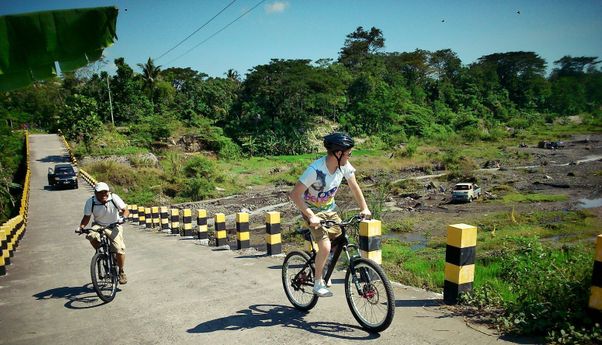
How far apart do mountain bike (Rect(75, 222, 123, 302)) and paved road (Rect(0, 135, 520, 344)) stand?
0.16 m

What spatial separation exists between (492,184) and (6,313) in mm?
34864

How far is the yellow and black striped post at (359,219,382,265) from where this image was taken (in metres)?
5.29

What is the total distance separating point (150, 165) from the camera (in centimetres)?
3628

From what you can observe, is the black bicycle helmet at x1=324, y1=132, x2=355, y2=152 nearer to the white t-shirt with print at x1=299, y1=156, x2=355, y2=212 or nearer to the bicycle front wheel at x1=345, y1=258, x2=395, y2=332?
the white t-shirt with print at x1=299, y1=156, x2=355, y2=212

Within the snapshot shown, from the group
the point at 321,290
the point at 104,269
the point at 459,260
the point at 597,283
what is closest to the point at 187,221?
the point at 104,269

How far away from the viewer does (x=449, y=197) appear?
94.5ft

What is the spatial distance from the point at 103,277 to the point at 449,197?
89.5 feet

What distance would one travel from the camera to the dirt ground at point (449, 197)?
22.2 meters

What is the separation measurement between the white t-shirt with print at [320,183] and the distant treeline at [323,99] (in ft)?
109

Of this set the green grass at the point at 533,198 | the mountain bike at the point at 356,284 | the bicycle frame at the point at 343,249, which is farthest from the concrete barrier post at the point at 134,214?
the green grass at the point at 533,198

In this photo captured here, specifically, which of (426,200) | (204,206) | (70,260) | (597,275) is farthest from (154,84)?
(597,275)

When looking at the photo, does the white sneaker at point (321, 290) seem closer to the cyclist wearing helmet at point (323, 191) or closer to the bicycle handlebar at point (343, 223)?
the cyclist wearing helmet at point (323, 191)

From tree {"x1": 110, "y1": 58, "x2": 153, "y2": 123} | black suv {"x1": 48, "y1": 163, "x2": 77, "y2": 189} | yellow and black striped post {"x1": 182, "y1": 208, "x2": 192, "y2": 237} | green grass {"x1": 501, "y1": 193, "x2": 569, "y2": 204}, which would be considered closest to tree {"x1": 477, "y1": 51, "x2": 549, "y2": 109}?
green grass {"x1": 501, "y1": 193, "x2": 569, "y2": 204}

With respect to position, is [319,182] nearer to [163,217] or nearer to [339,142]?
[339,142]
